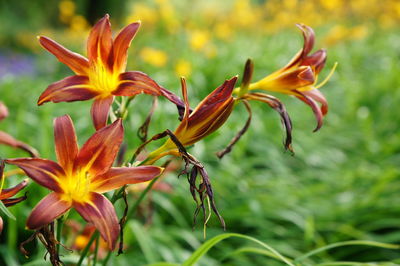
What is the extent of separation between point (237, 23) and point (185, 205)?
6324mm

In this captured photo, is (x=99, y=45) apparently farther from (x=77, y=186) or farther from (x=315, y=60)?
(x=315, y=60)

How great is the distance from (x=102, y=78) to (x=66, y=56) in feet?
0.25

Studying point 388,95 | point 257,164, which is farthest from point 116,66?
point 388,95

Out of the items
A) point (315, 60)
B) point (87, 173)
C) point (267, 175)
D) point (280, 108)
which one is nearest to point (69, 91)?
point (87, 173)

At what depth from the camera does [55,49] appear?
88cm

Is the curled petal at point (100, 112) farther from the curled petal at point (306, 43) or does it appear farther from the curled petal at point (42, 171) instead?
the curled petal at point (306, 43)

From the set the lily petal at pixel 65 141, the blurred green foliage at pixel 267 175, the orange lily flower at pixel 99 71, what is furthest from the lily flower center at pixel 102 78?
the blurred green foliage at pixel 267 175

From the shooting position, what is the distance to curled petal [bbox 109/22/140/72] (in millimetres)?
883

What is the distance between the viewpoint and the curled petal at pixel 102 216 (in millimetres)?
708

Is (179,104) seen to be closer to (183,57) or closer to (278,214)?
(278,214)

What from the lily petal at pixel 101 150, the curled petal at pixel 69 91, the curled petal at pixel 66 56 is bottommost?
the lily petal at pixel 101 150

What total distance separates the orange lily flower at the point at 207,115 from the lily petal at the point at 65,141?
0.17m

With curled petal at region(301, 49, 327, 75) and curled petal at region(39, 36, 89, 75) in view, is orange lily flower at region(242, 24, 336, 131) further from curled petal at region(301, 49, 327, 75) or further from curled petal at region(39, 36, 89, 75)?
curled petal at region(39, 36, 89, 75)

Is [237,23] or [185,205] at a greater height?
[237,23]
